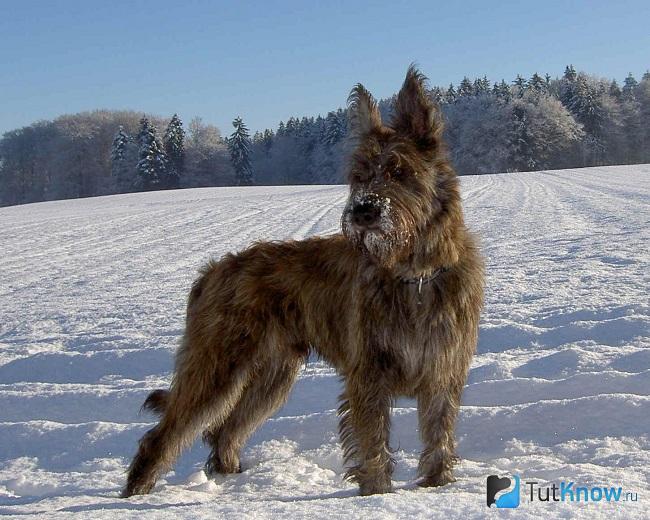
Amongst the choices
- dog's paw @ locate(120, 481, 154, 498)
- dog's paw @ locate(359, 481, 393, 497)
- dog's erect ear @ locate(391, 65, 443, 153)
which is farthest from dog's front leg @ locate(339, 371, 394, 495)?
dog's erect ear @ locate(391, 65, 443, 153)

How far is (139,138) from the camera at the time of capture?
79938 mm

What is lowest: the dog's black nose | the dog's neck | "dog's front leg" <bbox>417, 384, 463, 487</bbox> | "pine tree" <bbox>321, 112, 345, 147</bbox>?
"dog's front leg" <bbox>417, 384, 463, 487</bbox>

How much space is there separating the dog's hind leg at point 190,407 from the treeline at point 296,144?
68047 millimetres

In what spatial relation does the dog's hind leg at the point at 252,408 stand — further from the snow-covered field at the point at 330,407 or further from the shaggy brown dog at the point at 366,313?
the snow-covered field at the point at 330,407

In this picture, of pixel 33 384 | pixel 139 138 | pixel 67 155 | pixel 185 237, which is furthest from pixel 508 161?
pixel 33 384

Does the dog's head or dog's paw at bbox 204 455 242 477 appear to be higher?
the dog's head

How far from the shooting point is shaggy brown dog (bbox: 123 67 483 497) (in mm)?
4102

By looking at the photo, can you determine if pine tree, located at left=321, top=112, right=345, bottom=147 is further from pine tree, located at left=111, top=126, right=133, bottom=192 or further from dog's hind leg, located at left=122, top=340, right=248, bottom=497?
dog's hind leg, located at left=122, top=340, right=248, bottom=497

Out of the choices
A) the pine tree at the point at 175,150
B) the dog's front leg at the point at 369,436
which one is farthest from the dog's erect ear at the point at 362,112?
the pine tree at the point at 175,150

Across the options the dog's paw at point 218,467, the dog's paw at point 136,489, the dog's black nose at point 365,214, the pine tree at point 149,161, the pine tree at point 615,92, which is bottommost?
the dog's paw at point 218,467

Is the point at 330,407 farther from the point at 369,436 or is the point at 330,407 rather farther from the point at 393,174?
the point at 393,174

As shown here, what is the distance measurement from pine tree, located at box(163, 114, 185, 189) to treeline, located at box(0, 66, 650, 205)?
0.39 feet

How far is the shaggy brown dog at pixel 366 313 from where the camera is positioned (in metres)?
4.10

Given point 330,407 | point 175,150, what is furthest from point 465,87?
point 330,407
